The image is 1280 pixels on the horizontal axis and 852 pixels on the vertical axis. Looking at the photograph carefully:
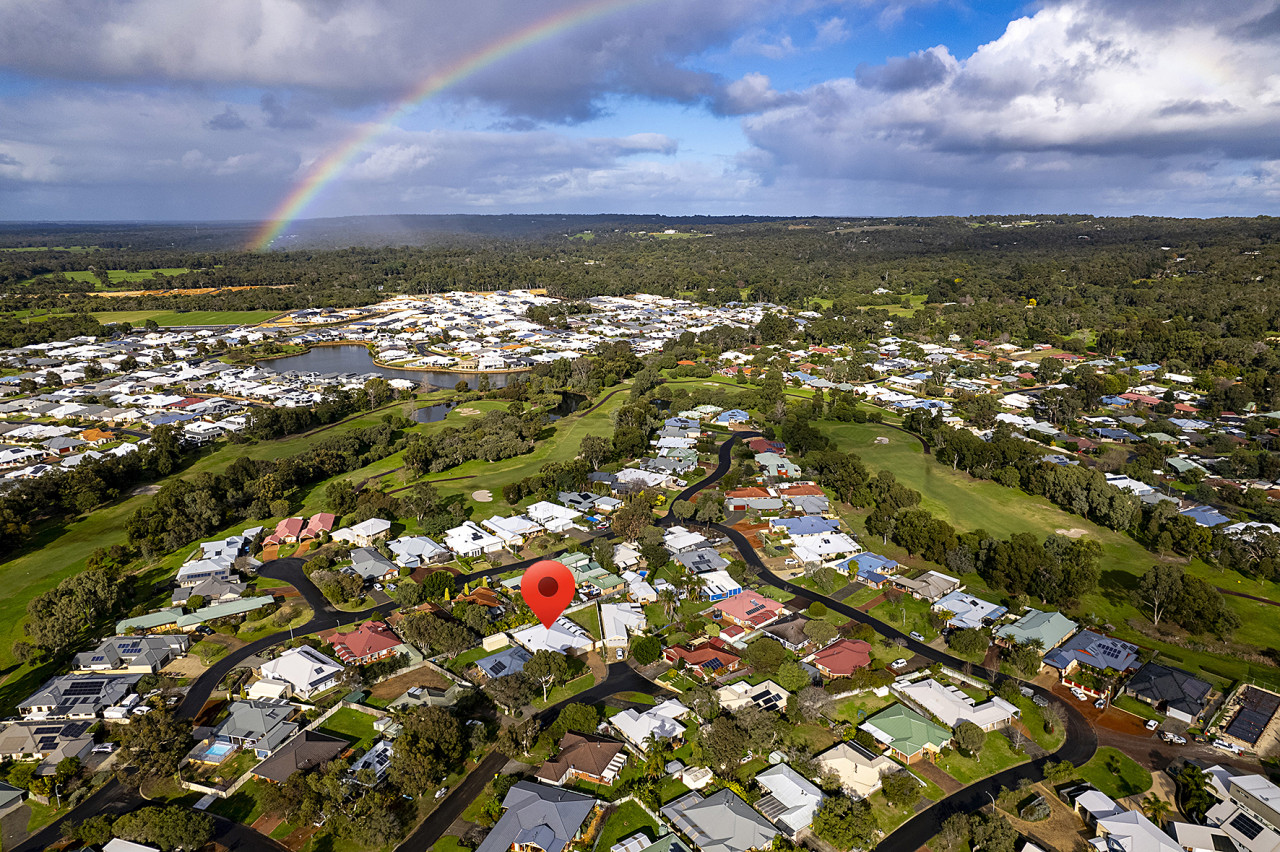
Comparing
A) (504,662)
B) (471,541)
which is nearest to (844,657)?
(504,662)

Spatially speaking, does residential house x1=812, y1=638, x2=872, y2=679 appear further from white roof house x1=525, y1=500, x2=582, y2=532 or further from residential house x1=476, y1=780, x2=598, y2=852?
white roof house x1=525, y1=500, x2=582, y2=532

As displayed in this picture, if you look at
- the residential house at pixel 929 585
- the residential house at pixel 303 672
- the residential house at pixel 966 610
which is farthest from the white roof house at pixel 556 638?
the residential house at pixel 966 610

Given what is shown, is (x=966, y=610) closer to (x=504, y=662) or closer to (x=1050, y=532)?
(x=1050, y=532)

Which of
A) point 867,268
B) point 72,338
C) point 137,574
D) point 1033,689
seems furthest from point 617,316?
point 1033,689

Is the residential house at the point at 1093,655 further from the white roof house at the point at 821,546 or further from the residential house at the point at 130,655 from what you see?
the residential house at the point at 130,655

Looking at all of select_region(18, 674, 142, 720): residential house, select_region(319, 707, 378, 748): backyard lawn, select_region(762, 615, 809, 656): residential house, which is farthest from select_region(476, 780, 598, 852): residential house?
select_region(18, 674, 142, 720): residential house

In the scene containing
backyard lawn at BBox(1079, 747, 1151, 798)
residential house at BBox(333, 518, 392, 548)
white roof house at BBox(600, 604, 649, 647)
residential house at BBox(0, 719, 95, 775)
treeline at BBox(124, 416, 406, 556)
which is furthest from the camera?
residential house at BBox(333, 518, 392, 548)
